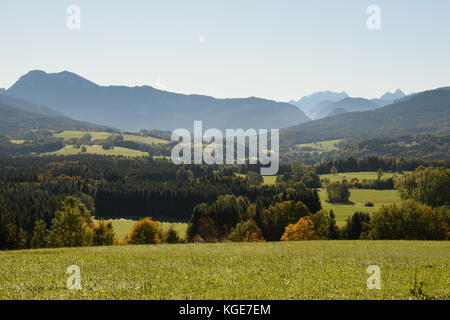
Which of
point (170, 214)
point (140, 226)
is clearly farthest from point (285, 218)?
point (170, 214)

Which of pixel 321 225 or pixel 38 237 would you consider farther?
pixel 321 225

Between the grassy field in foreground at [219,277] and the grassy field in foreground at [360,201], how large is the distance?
294 ft

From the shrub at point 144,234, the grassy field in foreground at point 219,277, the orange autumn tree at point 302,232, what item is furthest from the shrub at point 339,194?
the grassy field in foreground at point 219,277

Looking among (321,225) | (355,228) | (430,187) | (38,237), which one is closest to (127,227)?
(38,237)

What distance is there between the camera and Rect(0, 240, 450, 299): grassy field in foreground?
17.2 m

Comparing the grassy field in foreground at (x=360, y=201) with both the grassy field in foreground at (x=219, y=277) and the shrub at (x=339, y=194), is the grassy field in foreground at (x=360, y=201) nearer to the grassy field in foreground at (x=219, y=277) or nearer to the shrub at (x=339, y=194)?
the shrub at (x=339, y=194)

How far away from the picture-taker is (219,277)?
21.3 m

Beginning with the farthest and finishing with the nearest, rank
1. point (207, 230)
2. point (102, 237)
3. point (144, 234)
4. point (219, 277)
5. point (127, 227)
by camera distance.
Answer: point (127, 227) → point (207, 230) → point (144, 234) → point (102, 237) → point (219, 277)

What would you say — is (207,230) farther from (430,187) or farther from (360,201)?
(360,201)

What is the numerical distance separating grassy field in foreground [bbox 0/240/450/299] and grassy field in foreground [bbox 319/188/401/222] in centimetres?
8973

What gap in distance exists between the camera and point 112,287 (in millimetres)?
19016

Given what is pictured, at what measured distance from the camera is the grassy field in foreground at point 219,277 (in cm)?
1725

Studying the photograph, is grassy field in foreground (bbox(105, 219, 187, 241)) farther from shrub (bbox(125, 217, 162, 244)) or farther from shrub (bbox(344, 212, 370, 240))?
shrub (bbox(344, 212, 370, 240))

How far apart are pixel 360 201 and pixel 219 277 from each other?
132864 millimetres
